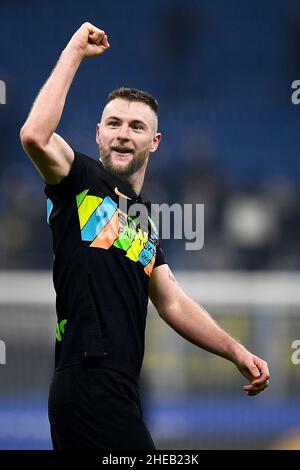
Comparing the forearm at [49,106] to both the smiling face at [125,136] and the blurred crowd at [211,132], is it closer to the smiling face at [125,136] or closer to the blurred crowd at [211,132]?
the smiling face at [125,136]

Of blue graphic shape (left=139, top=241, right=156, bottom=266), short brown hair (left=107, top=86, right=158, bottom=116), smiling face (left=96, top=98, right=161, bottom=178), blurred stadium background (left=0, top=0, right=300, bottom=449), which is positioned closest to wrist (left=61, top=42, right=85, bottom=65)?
smiling face (left=96, top=98, right=161, bottom=178)

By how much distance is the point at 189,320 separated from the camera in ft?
12.1

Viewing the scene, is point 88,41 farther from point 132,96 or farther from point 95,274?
point 95,274

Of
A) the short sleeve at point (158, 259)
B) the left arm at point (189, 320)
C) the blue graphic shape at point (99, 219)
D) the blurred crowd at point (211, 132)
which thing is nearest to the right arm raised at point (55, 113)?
the blue graphic shape at point (99, 219)

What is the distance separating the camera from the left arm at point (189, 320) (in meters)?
3.57

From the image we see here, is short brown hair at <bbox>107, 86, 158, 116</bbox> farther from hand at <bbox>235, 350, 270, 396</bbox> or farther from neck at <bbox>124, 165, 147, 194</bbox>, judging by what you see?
hand at <bbox>235, 350, 270, 396</bbox>

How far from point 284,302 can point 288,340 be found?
35 cm

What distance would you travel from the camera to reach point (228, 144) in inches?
430

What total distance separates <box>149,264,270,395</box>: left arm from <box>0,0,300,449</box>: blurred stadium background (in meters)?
3.15

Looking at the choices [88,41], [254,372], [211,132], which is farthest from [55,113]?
[211,132]

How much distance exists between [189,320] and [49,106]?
48.4 inches

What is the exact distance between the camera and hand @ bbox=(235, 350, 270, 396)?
3.43m
